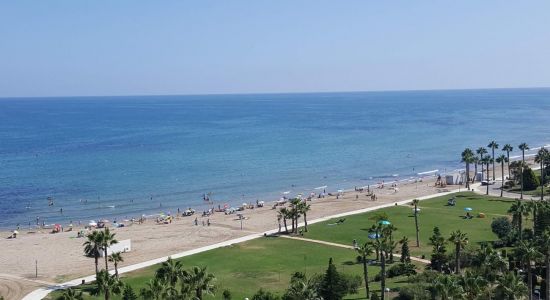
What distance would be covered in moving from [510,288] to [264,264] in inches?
1143

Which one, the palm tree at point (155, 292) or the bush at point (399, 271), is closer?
the palm tree at point (155, 292)

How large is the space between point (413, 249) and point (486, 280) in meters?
25.7

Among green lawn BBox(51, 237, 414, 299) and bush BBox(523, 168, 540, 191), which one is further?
bush BBox(523, 168, 540, 191)

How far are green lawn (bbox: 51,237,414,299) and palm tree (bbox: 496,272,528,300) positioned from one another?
46.2 ft

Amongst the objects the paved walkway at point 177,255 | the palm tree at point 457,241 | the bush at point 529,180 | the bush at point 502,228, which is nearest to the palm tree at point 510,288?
the palm tree at point 457,241

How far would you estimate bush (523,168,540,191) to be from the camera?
88375 mm

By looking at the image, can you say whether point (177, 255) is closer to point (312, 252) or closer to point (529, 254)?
point (312, 252)

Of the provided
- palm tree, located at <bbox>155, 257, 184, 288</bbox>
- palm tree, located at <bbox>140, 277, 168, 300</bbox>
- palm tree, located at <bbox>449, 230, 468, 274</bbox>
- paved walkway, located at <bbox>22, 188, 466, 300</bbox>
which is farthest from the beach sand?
palm tree, located at <bbox>449, 230, 468, 274</bbox>

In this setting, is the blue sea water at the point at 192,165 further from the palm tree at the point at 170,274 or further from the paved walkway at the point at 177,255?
the palm tree at the point at 170,274

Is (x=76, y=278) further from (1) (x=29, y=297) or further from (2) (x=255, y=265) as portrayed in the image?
(2) (x=255, y=265)

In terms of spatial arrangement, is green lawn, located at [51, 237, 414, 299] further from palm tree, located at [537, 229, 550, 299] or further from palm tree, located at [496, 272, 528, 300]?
palm tree, located at [496, 272, 528, 300]

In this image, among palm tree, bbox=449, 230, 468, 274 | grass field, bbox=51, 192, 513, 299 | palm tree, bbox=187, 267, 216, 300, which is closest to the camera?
palm tree, bbox=187, 267, 216, 300

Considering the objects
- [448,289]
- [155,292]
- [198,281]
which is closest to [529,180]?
[448,289]

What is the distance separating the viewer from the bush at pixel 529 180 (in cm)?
8838
